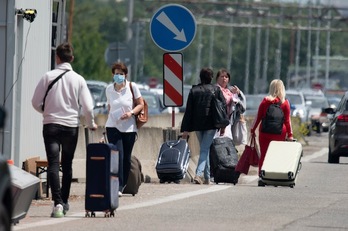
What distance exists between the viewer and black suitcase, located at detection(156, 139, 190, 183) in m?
21.0

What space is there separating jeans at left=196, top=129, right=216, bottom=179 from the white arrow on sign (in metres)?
1.40

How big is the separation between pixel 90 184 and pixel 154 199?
2.66 metres

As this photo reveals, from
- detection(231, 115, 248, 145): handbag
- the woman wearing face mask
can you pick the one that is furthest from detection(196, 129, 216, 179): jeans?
the woman wearing face mask

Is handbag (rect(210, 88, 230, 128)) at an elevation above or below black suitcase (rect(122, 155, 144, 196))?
above

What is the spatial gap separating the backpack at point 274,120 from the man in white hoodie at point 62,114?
6.59 metres

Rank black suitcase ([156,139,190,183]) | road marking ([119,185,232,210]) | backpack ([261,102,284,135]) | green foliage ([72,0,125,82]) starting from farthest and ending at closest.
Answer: green foliage ([72,0,125,82])
backpack ([261,102,284,135])
black suitcase ([156,139,190,183])
road marking ([119,185,232,210])

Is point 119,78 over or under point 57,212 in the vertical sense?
over

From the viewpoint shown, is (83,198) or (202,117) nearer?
(83,198)

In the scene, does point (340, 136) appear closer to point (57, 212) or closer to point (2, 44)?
point (2, 44)

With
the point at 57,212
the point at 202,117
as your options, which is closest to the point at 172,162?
the point at 202,117

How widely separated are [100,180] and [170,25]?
268 inches

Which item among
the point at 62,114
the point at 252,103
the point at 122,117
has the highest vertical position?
the point at 62,114

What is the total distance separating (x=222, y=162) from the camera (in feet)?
72.4

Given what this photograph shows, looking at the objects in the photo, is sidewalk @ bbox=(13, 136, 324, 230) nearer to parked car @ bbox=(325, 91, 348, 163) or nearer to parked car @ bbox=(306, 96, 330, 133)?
parked car @ bbox=(325, 91, 348, 163)
